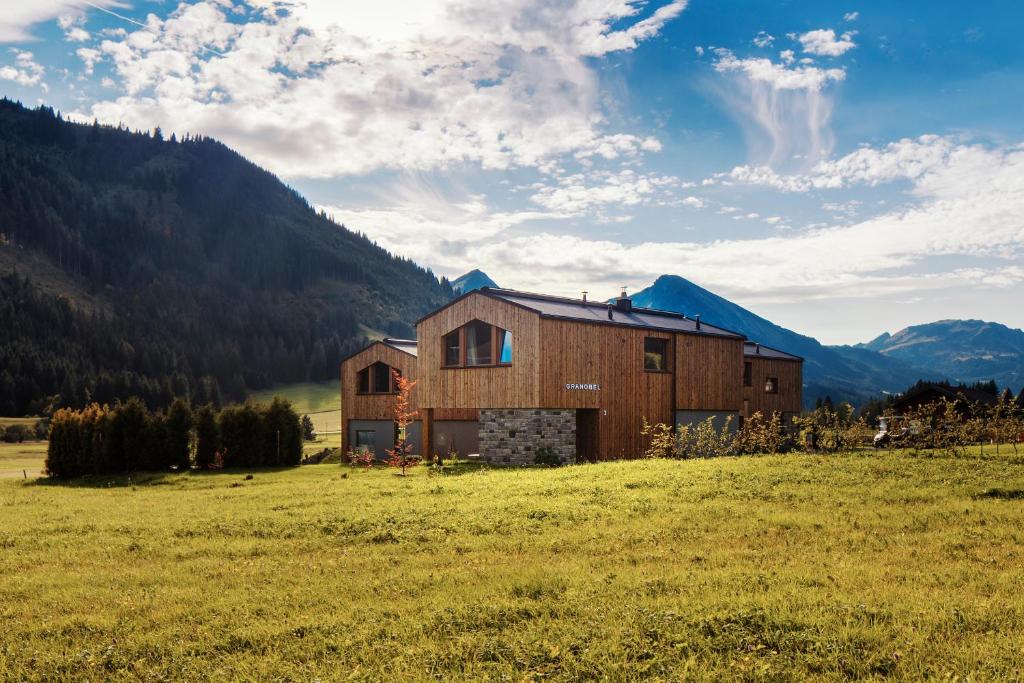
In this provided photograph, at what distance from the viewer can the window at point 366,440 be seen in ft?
163

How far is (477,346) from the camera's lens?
36594 mm

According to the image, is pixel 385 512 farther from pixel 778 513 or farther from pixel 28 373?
pixel 28 373

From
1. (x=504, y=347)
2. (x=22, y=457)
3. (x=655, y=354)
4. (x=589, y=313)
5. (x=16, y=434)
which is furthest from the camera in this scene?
(x=16, y=434)

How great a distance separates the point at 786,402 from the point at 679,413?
18111 mm

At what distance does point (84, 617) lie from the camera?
9523 millimetres

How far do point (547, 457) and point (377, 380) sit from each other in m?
20.9

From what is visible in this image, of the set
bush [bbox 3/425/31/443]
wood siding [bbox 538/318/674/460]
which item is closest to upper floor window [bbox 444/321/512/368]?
wood siding [bbox 538/318/674/460]

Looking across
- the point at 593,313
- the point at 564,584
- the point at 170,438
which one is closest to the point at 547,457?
the point at 593,313

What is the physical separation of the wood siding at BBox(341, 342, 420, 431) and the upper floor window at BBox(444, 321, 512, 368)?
9.44 m

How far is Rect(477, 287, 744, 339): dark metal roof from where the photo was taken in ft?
116

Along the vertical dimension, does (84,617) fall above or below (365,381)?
below

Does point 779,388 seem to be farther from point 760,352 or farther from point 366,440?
point 366,440

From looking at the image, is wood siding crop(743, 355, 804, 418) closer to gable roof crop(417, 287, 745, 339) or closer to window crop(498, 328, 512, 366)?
gable roof crop(417, 287, 745, 339)

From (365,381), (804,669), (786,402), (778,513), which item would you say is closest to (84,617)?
(804,669)
